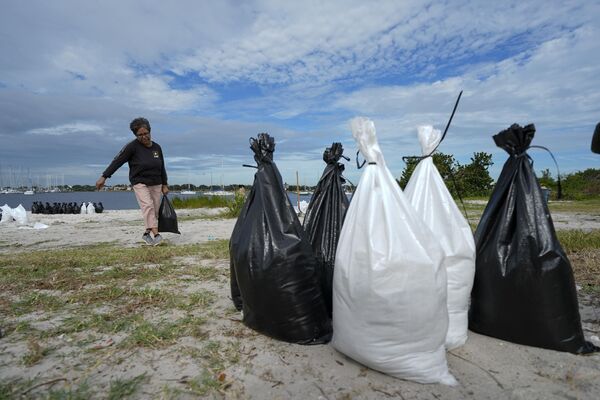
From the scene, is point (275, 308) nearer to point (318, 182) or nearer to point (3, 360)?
point (318, 182)

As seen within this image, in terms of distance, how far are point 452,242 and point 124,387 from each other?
1726mm

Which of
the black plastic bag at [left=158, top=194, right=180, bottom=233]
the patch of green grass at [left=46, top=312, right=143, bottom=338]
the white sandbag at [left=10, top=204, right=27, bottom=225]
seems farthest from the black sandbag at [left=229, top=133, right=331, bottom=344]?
the white sandbag at [left=10, top=204, right=27, bottom=225]

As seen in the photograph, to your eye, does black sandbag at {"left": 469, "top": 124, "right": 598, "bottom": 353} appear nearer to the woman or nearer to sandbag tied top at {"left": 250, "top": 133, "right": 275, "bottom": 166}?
sandbag tied top at {"left": 250, "top": 133, "right": 275, "bottom": 166}

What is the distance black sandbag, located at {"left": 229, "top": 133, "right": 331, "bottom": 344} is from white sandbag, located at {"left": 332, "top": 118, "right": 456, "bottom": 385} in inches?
11.6

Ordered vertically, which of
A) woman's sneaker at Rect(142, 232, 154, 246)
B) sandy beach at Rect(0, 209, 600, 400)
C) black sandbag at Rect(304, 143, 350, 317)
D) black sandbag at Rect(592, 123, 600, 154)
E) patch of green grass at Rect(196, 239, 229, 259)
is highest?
black sandbag at Rect(592, 123, 600, 154)

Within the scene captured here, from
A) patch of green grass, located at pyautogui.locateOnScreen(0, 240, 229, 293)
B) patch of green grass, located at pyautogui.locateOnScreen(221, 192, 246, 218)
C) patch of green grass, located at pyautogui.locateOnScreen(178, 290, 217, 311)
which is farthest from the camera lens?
patch of green grass, located at pyautogui.locateOnScreen(221, 192, 246, 218)

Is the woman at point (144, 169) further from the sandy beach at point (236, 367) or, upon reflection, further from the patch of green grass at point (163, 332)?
the patch of green grass at point (163, 332)

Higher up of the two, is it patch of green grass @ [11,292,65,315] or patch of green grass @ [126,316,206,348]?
patch of green grass @ [11,292,65,315]

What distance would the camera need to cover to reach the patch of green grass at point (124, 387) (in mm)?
1571

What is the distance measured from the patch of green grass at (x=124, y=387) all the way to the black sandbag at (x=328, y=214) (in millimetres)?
1098

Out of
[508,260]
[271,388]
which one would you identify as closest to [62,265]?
[271,388]

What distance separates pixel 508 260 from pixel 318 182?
1.23 meters

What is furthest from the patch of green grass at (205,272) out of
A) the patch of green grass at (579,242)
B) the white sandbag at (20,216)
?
the white sandbag at (20,216)

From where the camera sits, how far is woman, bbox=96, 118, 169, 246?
546 cm
